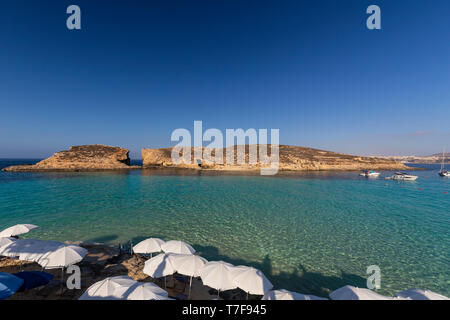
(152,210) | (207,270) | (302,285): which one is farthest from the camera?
(152,210)

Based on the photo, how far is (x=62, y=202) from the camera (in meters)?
19.7

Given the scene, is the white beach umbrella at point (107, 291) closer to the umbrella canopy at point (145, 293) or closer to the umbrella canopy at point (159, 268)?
the umbrella canopy at point (145, 293)

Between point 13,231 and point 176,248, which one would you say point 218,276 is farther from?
point 13,231

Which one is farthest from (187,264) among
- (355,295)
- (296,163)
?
(296,163)

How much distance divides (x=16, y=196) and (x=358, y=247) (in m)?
37.9

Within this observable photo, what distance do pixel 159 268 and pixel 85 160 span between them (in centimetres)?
6885

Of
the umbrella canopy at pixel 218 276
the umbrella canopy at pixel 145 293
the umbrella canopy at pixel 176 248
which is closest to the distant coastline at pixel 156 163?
the umbrella canopy at pixel 176 248

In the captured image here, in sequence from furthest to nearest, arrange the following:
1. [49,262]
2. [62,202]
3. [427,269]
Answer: [62,202], [427,269], [49,262]

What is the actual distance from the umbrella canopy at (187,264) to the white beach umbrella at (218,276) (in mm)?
392

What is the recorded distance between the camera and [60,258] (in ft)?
22.4

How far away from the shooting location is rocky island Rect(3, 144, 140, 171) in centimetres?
5338

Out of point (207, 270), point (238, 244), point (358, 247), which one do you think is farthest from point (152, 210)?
point (358, 247)
